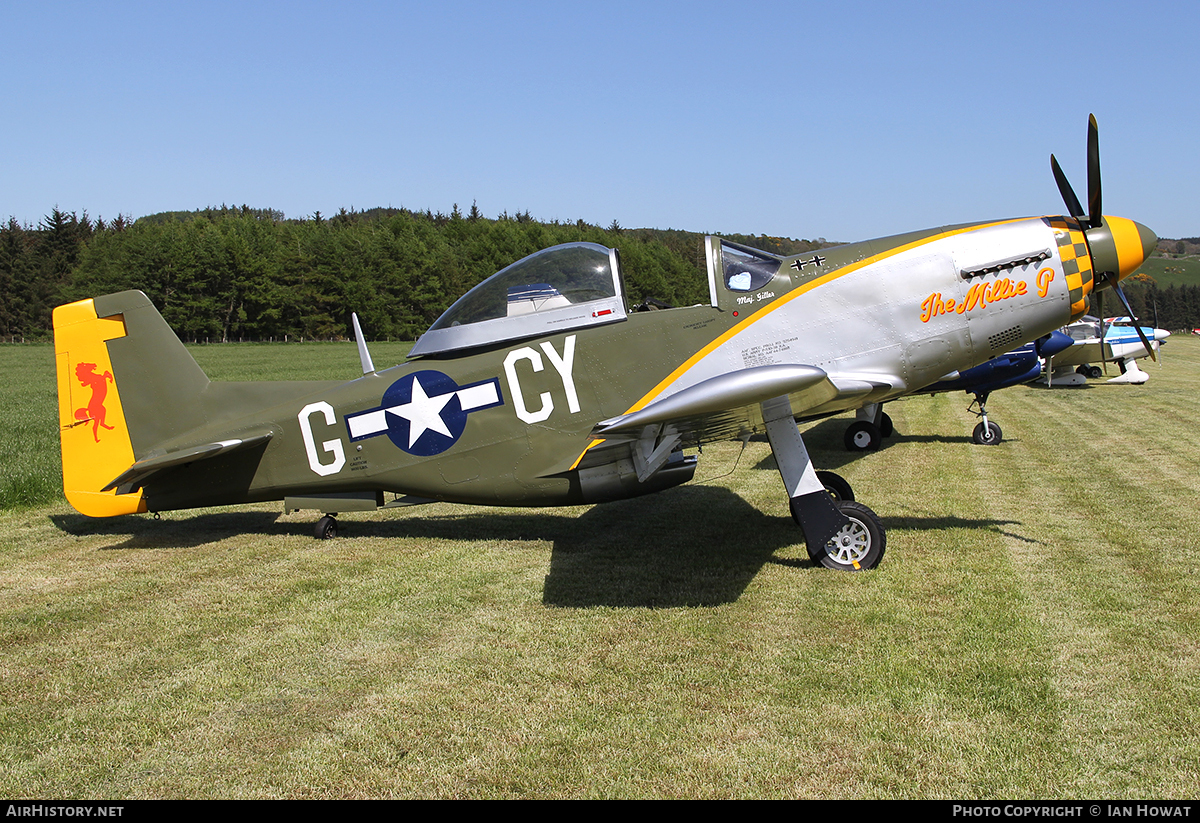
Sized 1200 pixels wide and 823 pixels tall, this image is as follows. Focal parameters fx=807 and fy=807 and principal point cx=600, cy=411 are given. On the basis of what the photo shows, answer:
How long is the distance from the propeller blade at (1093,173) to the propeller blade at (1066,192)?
14 centimetres

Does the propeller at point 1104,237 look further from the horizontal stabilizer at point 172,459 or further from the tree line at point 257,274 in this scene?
the tree line at point 257,274

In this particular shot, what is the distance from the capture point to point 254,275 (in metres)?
72.6

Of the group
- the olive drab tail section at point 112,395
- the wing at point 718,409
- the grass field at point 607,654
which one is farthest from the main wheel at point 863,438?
the olive drab tail section at point 112,395

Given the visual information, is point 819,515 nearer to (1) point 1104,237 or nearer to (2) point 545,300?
(2) point 545,300

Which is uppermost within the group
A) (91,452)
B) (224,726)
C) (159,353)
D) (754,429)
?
(159,353)

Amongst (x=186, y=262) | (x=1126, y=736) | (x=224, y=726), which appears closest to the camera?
(x=1126, y=736)

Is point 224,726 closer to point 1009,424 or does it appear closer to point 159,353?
point 159,353

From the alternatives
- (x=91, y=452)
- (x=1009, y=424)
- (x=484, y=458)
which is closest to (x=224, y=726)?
(x=484, y=458)

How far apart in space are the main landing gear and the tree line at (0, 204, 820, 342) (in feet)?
197

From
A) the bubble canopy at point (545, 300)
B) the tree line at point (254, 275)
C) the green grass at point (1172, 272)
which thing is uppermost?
the tree line at point (254, 275)

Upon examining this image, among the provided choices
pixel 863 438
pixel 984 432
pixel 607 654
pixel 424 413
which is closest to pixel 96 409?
pixel 424 413

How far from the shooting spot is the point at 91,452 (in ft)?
23.9

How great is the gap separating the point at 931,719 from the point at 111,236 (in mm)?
86565

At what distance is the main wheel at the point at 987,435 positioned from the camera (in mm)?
12594
